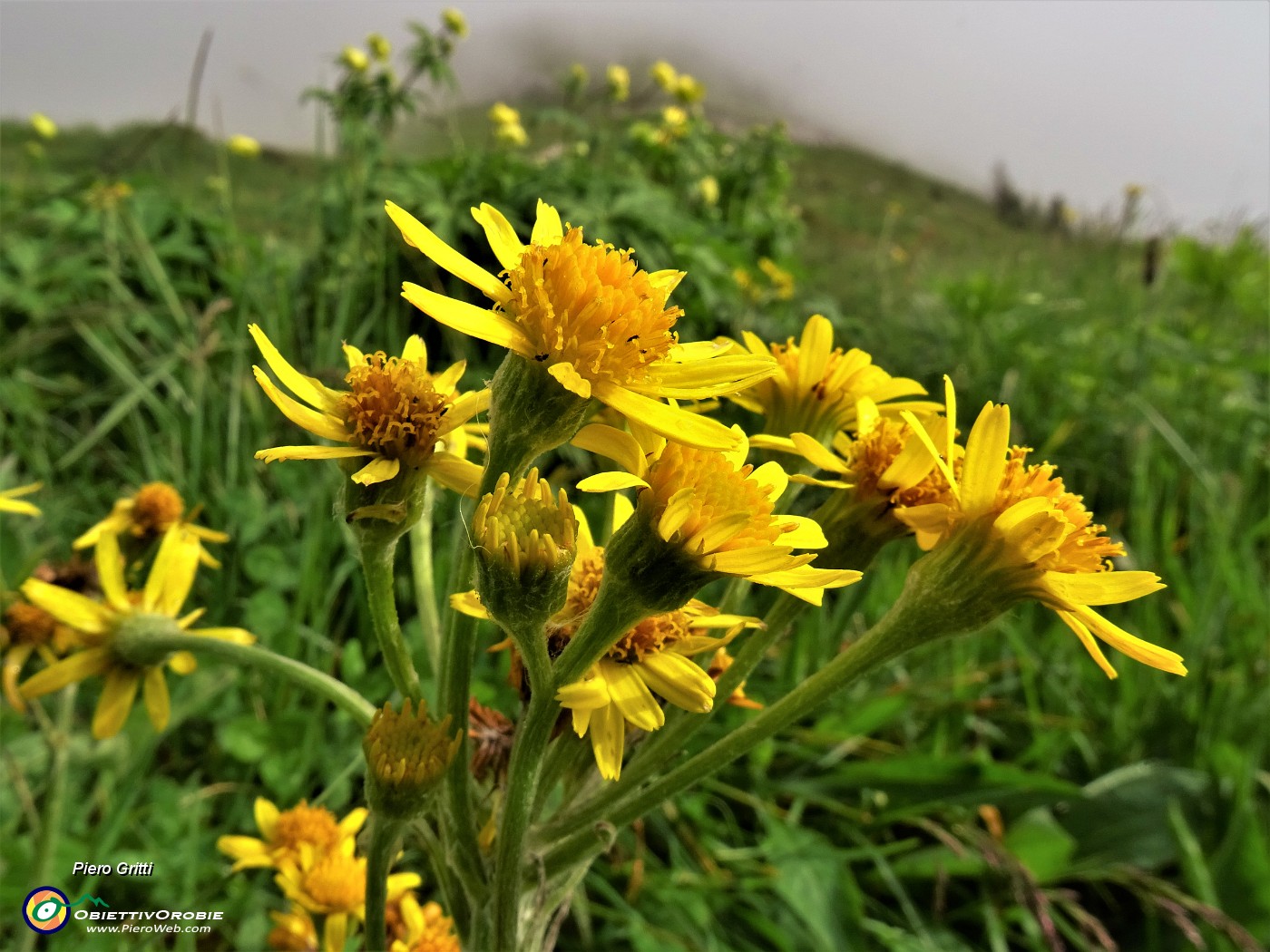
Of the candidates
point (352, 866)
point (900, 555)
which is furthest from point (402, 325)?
point (352, 866)

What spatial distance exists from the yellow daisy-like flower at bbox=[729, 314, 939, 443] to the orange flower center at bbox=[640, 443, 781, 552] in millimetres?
210

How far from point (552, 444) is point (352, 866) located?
627mm

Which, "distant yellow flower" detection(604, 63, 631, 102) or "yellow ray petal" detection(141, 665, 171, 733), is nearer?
"yellow ray petal" detection(141, 665, 171, 733)

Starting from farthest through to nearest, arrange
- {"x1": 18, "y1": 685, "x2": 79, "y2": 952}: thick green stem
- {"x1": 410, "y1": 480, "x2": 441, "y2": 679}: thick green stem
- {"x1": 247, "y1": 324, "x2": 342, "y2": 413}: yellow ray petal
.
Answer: {"x1": 18, "y1": 685, "x2": 79, "y2": 952}: thick green stem < {"x1": 410, "y1": 480, "x2": 441, "y2": 679}: thick green stem < {"x1": 247, "y1": 324, "x2": 342, "y2": 413}: yellow ray petal

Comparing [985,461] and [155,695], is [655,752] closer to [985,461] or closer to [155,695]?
[985,461]

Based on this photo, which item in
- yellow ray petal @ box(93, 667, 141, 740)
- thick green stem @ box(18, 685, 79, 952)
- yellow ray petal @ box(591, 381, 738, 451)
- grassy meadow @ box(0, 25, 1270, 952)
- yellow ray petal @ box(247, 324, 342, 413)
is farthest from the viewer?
grassy meadow @ box(0, 25, 1270, 952)

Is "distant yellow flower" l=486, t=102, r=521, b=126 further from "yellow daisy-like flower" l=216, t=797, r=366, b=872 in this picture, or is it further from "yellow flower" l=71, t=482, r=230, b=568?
"yellow daisy-like flower" l=216, t=797, r=366, b=872

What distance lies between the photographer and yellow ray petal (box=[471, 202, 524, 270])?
2.37 feet

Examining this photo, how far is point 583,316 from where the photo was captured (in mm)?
665

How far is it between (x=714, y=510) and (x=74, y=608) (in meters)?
0.78

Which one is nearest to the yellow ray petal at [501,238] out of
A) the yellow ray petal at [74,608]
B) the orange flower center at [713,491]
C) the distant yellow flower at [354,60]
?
the orange flower center at [713,491]

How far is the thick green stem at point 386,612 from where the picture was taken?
0.73 metres

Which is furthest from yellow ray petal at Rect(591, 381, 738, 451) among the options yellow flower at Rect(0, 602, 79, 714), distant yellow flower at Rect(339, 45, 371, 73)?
distant yellow flower at Rect(339, 45, 371, 73)

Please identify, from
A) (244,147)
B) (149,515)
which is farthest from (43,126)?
(149,515)
